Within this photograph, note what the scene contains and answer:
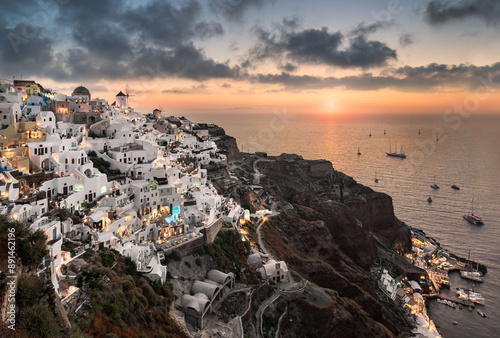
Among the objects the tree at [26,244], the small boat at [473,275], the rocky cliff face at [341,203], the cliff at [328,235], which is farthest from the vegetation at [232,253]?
the small boat at [473,275]

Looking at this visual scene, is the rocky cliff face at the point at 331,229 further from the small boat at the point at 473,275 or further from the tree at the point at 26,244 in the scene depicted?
the tree at the point at 26,244

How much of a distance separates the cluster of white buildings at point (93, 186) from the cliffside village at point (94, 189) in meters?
0.09

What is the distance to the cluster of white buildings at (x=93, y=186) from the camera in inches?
1165

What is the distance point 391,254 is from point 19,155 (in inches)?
2622

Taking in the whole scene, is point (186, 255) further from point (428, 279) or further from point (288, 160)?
point (288, 160)

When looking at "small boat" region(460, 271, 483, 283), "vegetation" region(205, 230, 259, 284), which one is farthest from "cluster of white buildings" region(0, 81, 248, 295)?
"small boat" region(460, 271, 483, 283)

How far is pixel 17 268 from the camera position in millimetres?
14094

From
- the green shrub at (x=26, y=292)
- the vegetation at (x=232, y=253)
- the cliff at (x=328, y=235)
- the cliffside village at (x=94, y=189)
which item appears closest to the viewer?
the green shrub at (x=26, y=292)

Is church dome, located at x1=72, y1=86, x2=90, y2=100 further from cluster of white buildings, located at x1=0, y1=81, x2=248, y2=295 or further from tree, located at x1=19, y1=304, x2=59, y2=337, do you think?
tree, located at x1=19, y1=304, x2=59, y2=337

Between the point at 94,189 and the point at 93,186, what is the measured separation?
34cm

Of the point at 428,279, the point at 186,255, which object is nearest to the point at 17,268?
the point at 186,255

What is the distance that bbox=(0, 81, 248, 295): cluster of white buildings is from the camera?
97.1 feet

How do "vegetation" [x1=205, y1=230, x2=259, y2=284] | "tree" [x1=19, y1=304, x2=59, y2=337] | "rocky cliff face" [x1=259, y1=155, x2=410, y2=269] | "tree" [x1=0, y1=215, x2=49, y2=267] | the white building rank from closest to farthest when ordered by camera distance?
"tree" [x1=19, y1=304, x2=59, y2=337]
"tree" [x1=0, y1=215, x2=49, y2=267]
"vegetation" [x1=205, y1=230, x2=259, y2=284]
the white building
"rocky cliff face" [x1=259, y1=155, x2=410, y2=269]

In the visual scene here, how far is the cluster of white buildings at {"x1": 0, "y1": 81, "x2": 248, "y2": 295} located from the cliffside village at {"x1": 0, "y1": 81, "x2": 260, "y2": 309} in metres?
0.09
